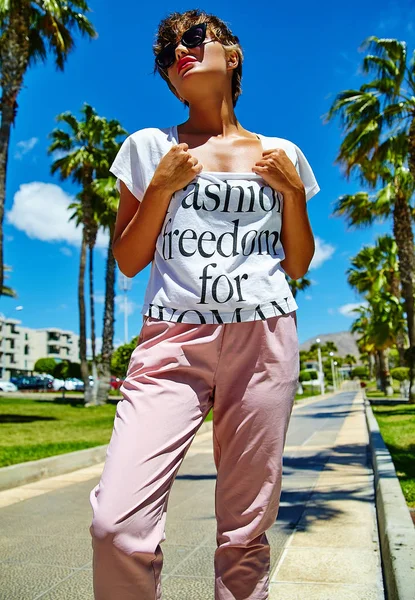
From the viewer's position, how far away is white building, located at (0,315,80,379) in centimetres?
9412

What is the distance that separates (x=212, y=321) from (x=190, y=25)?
0.97 m

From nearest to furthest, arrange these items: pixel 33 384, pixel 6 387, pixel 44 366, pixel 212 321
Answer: pixel 212 321, pixel 6 387, pixel 33 384, pixel 44 366

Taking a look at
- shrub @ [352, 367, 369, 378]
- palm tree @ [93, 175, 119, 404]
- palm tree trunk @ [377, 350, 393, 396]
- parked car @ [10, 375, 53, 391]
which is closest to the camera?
palm tree @ [93, 175, 119, 404]

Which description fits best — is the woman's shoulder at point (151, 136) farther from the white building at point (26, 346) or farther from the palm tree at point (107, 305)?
the white building at point (26, 346)

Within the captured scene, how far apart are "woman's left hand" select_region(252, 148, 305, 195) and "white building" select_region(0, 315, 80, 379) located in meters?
89.2

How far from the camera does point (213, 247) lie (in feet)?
5.16

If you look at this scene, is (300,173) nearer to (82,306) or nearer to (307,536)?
(307,536)

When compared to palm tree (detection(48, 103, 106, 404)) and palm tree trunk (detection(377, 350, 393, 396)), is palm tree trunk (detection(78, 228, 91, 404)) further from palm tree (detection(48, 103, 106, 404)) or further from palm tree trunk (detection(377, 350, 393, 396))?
palm tree trunk (detection(377, 350, 393, 396))

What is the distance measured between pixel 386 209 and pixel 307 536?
17.7 m

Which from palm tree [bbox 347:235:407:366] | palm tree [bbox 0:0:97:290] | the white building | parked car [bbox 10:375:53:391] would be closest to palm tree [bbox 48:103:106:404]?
palm tree [bbox 0:0:97:290]

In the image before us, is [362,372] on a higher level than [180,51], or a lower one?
higher

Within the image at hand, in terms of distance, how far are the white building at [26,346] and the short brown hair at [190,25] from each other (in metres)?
89.0

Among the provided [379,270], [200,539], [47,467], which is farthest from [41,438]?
[379,270]

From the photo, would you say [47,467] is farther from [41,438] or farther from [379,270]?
[379,270]
